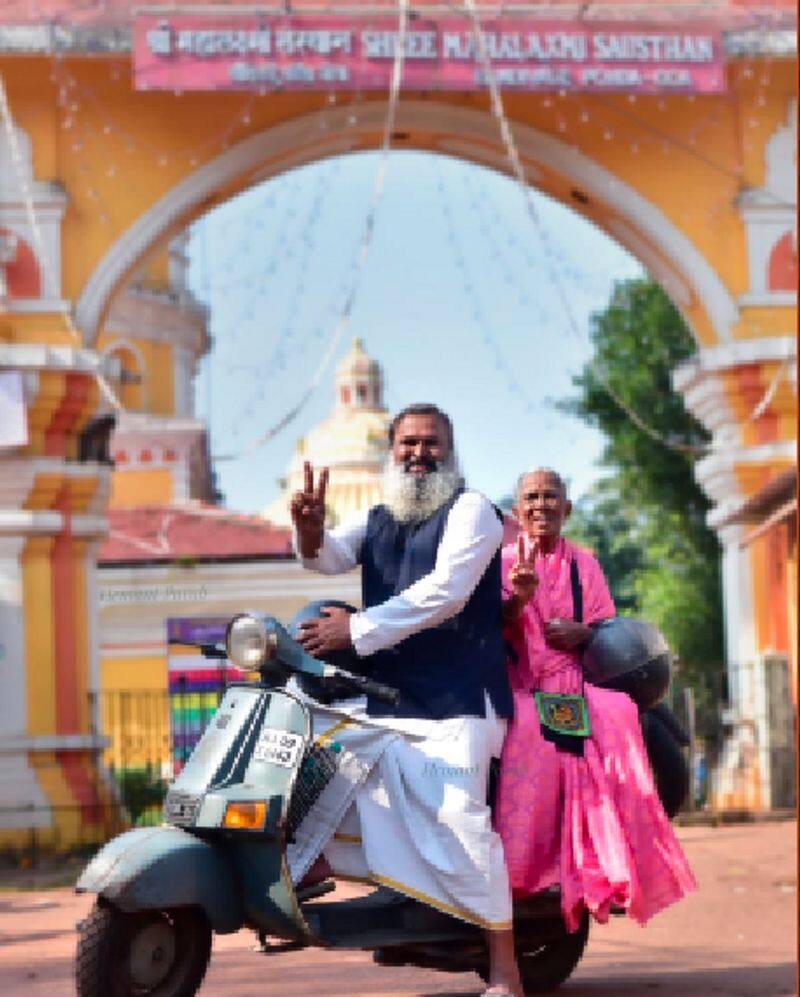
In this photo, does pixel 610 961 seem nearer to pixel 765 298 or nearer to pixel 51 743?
pixel 51 743

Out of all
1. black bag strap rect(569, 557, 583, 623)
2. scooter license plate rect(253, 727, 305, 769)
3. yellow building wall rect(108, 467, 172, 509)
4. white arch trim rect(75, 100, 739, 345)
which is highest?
white arch trim rect(75, 100, 739, 345)

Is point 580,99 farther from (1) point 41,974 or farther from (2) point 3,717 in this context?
(1) point 41,974

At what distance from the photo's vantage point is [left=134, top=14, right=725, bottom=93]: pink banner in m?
13.4

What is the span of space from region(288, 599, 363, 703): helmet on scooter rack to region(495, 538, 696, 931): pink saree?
0.47 m

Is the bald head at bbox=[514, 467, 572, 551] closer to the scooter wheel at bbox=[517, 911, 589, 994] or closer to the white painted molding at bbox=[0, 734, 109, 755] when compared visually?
the scooter wheel at bbox=[517, 911, 589, 994]

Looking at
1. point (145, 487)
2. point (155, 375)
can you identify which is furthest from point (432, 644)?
point (155, 375)

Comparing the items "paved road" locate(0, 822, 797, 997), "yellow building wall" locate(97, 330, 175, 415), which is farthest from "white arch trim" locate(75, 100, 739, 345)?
"yellow building wall" locate(97, 330, 175, 415)

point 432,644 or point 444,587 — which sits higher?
point 444,587

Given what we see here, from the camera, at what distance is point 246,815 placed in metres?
5.04

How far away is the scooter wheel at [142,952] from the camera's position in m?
4.93

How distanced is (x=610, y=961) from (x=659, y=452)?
19370 mm

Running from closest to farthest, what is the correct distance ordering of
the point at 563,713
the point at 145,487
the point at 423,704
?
the point at 423,704, the point at 563,713, the point at 145,487

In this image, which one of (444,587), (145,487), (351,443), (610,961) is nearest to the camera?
(444,587)

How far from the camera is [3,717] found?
1388 cm
